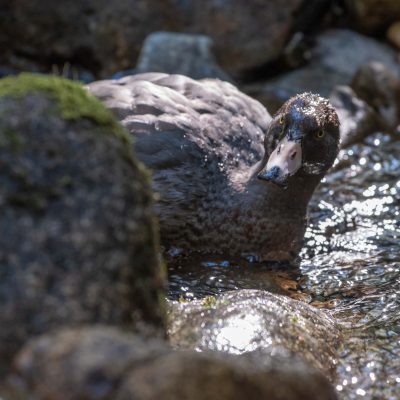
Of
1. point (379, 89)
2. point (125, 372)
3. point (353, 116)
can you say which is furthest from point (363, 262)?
point (379, 89)

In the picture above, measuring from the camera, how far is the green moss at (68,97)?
9.07 feet

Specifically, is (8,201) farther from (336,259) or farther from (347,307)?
(336,259)

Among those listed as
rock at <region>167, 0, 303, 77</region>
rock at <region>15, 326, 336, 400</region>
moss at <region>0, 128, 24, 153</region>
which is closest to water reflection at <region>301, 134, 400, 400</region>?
rock at <region>15, 326, 336, 400</region>

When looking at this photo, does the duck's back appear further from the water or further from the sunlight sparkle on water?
the sunlight sparkle on water

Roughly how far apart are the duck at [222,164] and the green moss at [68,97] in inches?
109

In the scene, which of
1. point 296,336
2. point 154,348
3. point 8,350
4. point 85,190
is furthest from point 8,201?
point 296,336

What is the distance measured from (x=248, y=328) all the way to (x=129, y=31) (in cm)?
705

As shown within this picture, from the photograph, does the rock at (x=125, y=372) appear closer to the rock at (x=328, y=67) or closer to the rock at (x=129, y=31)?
the rock at (x=328, y=67)

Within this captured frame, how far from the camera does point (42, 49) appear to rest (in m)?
10.0

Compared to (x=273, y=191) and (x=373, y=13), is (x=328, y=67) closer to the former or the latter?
(x=373, y=13)

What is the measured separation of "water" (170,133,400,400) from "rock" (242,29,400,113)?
1462 millimetres

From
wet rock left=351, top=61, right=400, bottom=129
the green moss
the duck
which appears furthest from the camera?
wet rock left=351, top=61, right=400, bottom=129

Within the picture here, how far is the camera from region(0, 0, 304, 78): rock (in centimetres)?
993

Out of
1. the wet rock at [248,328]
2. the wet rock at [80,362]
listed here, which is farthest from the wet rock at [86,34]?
the wet rock at [80,362]
